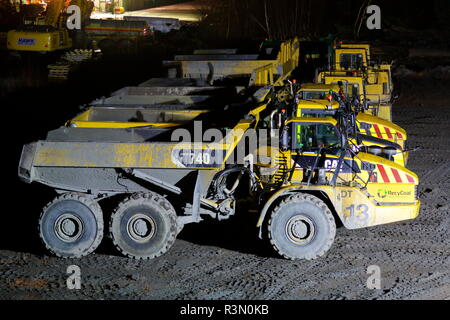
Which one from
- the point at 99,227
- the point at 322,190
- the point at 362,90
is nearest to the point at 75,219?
the point at 99,227

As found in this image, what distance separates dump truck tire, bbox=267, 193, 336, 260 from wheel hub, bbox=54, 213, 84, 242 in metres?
2.49

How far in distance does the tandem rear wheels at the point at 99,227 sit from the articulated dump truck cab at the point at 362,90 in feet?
21.7

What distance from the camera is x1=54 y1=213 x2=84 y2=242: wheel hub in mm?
9016

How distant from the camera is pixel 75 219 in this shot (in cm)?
903

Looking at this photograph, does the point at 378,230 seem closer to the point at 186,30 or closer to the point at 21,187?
the point at 21,187

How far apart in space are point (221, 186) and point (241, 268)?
1158 millimetres

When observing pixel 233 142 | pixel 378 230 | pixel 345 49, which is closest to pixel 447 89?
pixel 345 49

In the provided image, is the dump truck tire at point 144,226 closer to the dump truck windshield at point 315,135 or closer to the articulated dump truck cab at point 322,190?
the articulated dump truck cab at point 322,190

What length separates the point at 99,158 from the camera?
911 centimetres

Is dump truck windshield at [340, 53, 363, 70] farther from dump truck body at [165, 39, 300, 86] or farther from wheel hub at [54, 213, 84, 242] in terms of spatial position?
wheel hub at [54, 213, 84, 242]

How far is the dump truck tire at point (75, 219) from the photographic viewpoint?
9.00 metres

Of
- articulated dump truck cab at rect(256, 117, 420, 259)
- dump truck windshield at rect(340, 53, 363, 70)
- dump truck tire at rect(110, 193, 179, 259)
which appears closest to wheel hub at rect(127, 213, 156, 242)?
dump truck tire at rect(110, 193, 179, 259)

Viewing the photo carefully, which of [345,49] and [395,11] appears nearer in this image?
[345,49]
